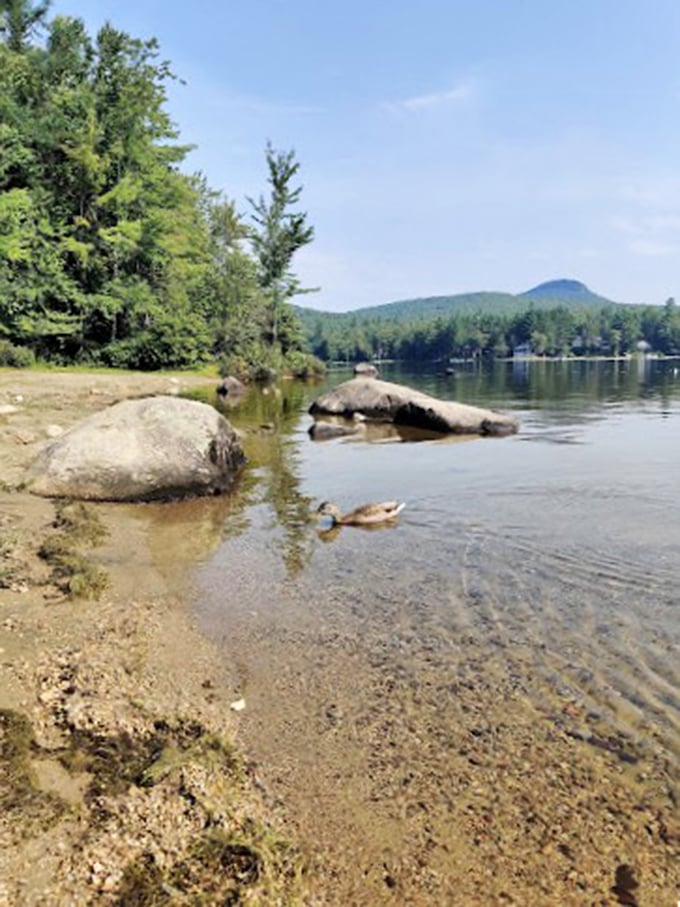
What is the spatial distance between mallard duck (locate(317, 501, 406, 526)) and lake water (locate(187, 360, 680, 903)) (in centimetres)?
28

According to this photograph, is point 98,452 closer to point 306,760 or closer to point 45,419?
point 45,419

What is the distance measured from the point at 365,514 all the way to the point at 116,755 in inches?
251

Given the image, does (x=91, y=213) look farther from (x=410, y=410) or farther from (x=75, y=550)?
(x=75, y=550)

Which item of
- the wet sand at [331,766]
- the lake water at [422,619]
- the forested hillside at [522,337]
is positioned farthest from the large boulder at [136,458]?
the forested hillside at [522,337]

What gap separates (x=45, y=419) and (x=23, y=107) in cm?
2950

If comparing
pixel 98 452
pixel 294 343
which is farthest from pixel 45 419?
pixel 294 343

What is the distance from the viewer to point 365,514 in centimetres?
991

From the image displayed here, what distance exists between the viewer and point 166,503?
11039mm

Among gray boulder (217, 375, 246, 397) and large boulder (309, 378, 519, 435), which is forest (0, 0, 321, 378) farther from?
large boulder (309, 378, 519, 435)

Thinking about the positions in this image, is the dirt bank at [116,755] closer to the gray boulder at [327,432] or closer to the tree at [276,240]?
the gray boulder at [327,432]

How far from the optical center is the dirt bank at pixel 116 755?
2.97 meters

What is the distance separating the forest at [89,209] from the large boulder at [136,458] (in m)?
24.7

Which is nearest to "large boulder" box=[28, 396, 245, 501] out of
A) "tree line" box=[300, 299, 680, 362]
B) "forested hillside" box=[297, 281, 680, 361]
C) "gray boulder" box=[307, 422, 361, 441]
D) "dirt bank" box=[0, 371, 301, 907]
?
"dirt bank" box=[0, 371, 301, 907]

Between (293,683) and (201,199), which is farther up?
(201,199)
